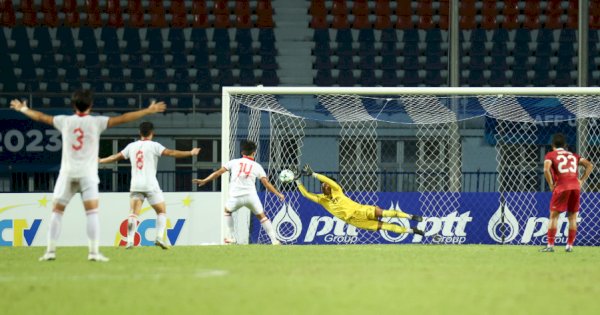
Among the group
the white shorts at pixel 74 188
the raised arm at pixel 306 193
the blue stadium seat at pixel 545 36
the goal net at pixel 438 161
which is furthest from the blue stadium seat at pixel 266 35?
the white shorts at pixel 74 188

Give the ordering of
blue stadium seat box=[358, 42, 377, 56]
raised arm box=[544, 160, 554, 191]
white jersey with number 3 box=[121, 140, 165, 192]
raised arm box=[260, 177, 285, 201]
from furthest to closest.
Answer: blue stadium seat box=[358, 42, 377, 56], raised arm box=[260, 177, 285, 201], raised arm box=[544, 160, 554, 191], white jersey with number 3 box=[121, 140, 165, 192]

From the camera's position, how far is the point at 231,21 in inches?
1188

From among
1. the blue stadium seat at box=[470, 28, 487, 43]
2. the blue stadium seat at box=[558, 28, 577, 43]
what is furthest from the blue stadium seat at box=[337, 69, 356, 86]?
the blue stadium seat at box=[558, 28, 577, 43]

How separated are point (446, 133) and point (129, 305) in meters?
13.8

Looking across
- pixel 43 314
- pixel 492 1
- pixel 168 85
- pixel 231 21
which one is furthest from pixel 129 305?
pixel 492 1

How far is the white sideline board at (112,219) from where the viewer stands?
19.7 metres

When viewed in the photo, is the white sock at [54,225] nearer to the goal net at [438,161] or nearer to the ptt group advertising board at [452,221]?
the goal net at [438,161]

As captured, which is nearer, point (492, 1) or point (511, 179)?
point (511, 179)

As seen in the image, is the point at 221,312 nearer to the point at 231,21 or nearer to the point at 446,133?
the point at 446,133

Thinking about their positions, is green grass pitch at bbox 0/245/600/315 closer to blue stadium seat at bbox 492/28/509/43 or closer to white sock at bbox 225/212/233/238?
white sock at bbox 225/212/233/238

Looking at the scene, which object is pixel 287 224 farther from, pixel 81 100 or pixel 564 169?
pixel 81 100

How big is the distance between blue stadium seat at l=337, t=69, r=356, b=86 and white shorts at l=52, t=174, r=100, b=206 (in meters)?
17.5

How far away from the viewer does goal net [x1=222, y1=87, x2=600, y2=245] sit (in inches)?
767

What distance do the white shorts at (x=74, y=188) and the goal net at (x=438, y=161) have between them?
6849 millimetres
